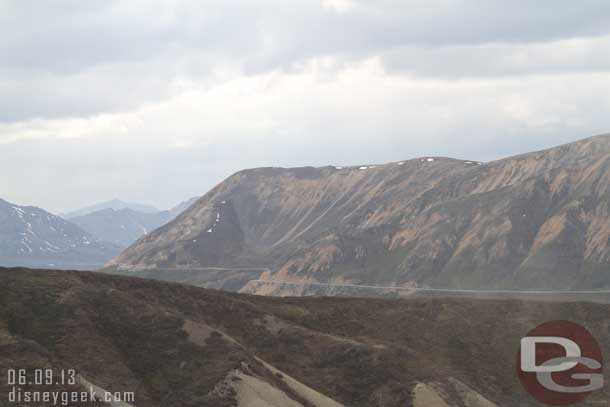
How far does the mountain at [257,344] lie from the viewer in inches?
2630

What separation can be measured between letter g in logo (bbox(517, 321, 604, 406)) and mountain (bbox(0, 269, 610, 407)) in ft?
4.27

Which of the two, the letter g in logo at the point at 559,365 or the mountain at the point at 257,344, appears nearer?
the mountain at the point at 257,344

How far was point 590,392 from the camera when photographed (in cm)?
8338

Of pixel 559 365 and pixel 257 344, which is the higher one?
pixel 257 344

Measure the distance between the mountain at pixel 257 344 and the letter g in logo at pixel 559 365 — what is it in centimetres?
130

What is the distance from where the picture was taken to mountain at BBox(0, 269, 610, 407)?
66.8 meters

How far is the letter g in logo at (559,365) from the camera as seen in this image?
8288 centimetres

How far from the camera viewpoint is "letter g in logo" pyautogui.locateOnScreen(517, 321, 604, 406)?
8288cm

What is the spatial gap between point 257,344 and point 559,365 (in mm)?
29286

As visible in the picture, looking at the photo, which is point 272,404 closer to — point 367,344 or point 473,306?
point 367,344

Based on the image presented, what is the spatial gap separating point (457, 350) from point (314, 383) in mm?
20902

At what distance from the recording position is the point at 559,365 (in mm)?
83812

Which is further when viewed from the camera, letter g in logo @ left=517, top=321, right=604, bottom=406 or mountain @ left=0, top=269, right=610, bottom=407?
letter g in logo @ left=517, top=321, right=604, bottom=406

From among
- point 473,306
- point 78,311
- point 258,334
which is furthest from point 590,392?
point 78,311
